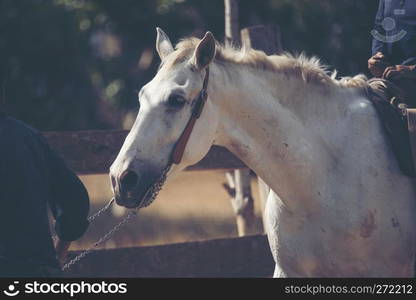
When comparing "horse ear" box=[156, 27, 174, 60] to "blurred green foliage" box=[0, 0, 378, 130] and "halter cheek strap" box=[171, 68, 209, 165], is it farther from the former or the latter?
"blurred green foliage" box=[0, 0, 378, 130]

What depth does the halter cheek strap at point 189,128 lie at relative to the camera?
5.12 metres

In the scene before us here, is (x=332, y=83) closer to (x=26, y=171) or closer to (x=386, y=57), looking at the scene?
(x=386, y=57)

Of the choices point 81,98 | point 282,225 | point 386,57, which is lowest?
point 81,98

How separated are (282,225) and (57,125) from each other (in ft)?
32.2

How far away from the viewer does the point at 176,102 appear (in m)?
5.11

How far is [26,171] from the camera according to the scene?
5023 mm

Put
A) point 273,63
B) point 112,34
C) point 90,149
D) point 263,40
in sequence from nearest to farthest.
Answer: point 273,63
point 90,149
point 263,40
point 112,34

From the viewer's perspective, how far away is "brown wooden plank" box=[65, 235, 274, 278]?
7.37 m

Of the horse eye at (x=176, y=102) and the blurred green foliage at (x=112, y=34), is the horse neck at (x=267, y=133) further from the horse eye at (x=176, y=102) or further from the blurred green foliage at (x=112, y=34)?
the blurred green foliage at (x=112, y=34)

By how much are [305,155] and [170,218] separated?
7.12 m

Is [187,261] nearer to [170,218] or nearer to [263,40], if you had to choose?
[263,40]

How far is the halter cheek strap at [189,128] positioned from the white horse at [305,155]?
27 mm

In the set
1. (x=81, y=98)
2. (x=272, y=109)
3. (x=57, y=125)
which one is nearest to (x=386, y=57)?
(x=272, y=109)

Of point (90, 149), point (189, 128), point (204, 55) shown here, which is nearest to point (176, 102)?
point (189, 128)
